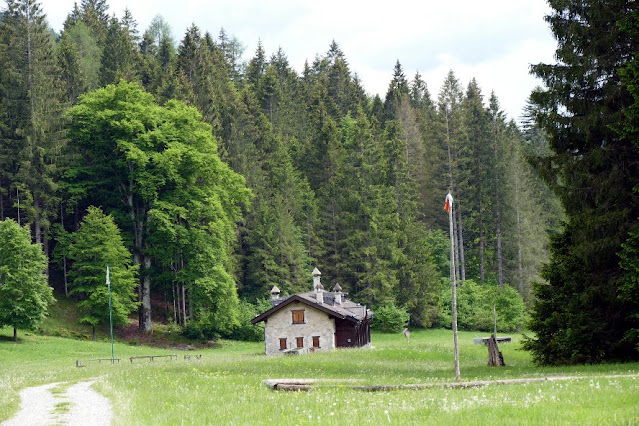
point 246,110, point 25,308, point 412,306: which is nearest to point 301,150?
point 246,110

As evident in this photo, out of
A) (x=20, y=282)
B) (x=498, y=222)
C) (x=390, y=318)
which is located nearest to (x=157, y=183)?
(x=20, y=282)

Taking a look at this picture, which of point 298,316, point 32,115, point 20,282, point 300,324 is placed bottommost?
point 300,324

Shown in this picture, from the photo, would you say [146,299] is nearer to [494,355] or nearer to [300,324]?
[300,324]

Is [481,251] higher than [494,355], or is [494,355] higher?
[481,251]

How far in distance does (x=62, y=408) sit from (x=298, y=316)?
4310cm

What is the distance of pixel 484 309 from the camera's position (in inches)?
3457

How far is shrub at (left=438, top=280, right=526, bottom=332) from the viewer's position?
8506 cm

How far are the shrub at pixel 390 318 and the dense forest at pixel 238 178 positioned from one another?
1594 mm

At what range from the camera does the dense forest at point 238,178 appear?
67438 mm

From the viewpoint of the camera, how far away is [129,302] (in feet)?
209

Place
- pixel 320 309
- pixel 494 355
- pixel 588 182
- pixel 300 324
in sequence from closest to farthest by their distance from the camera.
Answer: pixel 588 182 → pixel 494 355 → pixel 320 309 → pixel 300 324

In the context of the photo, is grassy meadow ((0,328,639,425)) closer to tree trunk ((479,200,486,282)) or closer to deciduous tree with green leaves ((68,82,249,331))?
deciduous tree with green leaves ((68,82,249,331))

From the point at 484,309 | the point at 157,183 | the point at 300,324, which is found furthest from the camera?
the point at 484,309

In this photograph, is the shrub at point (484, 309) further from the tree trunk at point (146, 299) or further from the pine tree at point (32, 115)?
the pine tree at point (32, 115)
